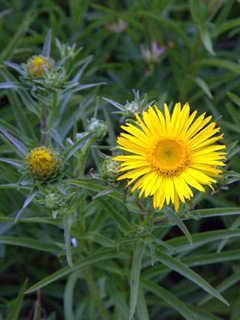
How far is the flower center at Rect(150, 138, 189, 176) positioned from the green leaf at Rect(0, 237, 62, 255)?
29.0 inches

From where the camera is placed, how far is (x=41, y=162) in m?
1.68

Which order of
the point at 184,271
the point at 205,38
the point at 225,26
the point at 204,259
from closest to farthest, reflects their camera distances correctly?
the point at 184,271, the point at 204,259, the point at 205,38, the point at 225,26

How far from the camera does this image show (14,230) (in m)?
2.43

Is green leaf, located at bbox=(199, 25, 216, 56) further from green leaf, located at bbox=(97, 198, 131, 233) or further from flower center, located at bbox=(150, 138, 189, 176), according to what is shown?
green leaf, located at bbox=(97, 198, 131, 233)

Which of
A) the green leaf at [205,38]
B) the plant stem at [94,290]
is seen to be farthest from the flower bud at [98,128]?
the green leaf at [205,38]

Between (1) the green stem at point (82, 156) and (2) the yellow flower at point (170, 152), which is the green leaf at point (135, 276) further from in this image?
(1) the green stem at point (82, 156)

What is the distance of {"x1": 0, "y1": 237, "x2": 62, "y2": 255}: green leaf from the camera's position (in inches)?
78.9

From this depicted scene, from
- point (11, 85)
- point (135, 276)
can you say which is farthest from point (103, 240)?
point (11, 85)

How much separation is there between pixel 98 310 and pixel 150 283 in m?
0.41

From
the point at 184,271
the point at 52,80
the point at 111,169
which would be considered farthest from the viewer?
the point at 52,80

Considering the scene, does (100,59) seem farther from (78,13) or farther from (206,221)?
(206,221)

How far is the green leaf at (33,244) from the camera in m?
2.00

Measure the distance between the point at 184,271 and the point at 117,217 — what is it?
14.8 inches

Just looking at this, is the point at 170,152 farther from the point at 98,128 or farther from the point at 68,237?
the point at 68,237
